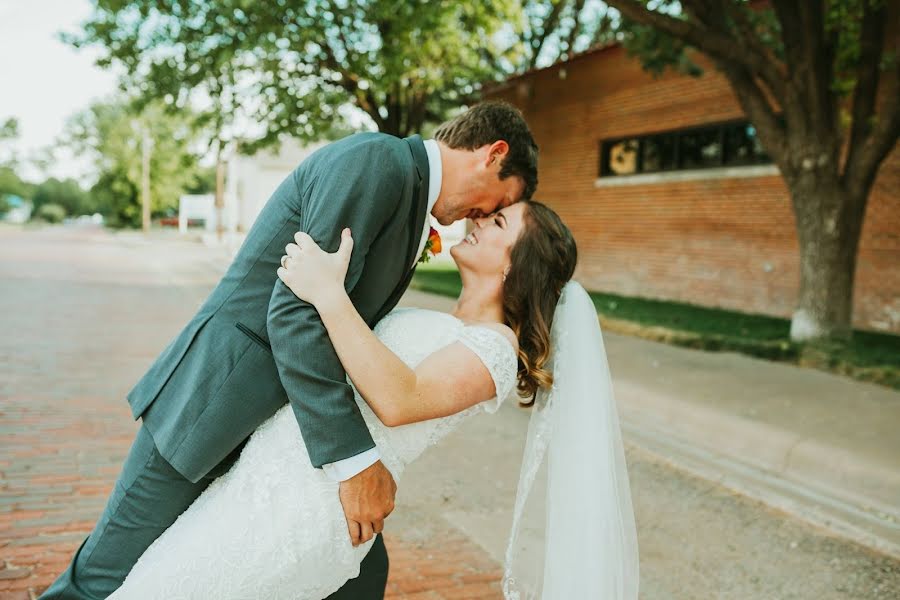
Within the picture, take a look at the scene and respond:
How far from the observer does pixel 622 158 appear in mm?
17031

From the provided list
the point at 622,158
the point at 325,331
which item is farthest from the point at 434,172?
the point at 622,158

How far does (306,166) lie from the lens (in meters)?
1.86

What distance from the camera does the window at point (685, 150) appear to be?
1377cm

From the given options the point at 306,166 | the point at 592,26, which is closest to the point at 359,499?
the point at 306,166

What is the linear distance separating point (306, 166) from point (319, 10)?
1590cm

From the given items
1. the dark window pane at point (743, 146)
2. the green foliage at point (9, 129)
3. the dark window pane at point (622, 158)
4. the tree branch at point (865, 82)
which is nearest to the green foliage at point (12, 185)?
the green foliage at point (9, 129)

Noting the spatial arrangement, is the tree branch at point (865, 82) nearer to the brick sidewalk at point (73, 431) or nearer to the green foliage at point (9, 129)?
the brick sidewalk at point (73, 431)

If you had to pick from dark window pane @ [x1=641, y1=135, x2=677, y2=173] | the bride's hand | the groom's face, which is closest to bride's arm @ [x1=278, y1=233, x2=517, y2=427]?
the bride's hand

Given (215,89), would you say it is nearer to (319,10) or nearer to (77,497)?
(319,10)

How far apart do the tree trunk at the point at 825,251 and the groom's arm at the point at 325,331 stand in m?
8.68

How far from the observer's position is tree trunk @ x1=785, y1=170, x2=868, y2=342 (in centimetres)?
913

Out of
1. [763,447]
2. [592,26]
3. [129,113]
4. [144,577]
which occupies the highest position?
[592,26]

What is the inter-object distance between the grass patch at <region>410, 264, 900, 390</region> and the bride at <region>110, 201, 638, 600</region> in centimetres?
653

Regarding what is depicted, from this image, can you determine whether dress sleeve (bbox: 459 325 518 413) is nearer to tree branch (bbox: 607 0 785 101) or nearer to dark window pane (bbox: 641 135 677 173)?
tree branch (bbox: 607 0 785 101)
